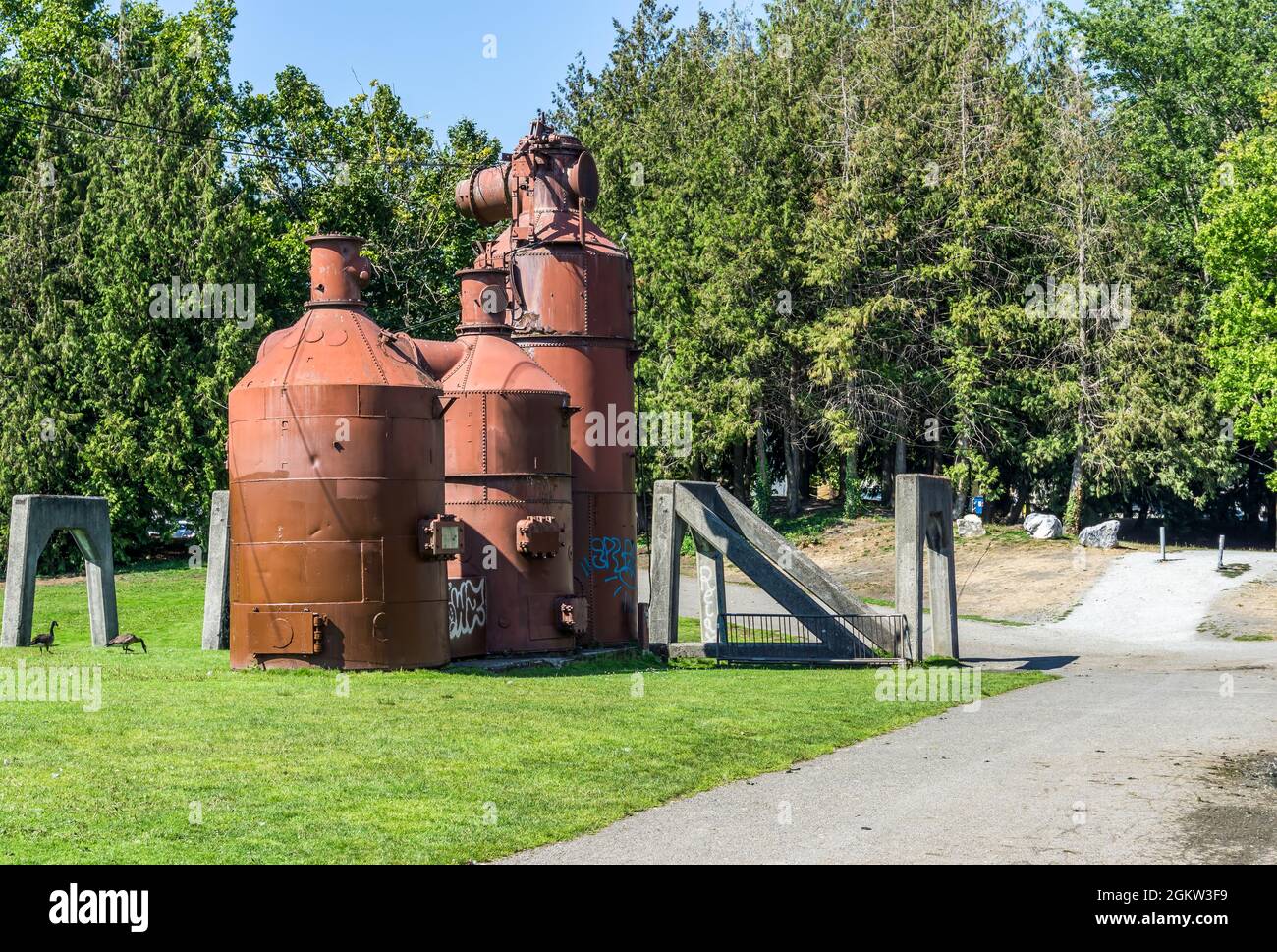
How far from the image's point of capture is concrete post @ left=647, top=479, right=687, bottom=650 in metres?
27.4

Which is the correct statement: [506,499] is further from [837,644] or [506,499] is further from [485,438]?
[837,644]

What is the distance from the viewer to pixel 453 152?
55906mm

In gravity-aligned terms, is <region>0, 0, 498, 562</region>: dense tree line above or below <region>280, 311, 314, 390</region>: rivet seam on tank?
above

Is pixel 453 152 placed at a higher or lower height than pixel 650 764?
higher

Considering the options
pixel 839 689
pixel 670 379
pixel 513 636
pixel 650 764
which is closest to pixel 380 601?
pixel 513 636

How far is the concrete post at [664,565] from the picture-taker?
27406mm

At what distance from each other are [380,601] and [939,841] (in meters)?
12.4

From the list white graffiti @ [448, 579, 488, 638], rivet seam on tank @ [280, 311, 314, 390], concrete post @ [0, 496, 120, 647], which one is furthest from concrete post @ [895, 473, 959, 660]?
concrete post @ [0, 496, 120, 647]

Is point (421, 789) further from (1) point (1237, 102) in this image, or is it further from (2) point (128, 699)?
(1) point (1237, 102)

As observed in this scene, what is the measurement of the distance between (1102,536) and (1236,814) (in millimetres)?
34754

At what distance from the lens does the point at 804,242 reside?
172 ft

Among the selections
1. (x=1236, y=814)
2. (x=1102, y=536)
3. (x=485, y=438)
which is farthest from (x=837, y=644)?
(x=1102, y=536)

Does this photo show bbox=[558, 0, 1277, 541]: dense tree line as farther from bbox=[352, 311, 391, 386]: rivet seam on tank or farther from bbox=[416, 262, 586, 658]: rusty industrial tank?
bbox=[352, 311, 391, 386]: rivet seam on tank

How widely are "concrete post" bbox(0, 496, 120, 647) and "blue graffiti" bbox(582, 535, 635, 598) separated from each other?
338 inches
